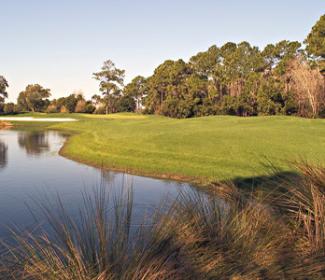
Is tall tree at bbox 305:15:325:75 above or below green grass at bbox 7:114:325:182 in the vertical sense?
above

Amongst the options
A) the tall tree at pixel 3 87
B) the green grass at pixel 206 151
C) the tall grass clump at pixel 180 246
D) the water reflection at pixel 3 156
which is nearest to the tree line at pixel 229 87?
the tall tree at pixel 3 87

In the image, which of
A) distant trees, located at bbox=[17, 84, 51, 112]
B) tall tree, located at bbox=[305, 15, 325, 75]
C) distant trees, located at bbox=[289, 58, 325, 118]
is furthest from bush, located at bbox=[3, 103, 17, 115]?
tall tree, located at bbox=[305, 15, 325, 75]

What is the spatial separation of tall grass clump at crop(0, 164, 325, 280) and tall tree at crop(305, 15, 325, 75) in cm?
5348

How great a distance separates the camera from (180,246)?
11.4 feet

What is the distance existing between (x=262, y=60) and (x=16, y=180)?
195 ft

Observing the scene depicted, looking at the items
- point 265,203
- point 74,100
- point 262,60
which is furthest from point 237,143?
point 74,100

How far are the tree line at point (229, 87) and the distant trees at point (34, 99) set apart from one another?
0.29 meters

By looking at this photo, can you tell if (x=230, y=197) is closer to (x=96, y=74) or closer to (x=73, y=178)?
(x=73, y=178)

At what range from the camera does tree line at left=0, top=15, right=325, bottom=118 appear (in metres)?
55.7

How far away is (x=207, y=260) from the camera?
3400 mm

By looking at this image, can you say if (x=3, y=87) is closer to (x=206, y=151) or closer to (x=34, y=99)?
(x=34, y=99)

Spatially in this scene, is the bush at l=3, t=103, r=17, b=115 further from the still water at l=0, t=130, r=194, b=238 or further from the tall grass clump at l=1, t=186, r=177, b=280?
the tall grass clump at l=1, t=186, r=177, b=280

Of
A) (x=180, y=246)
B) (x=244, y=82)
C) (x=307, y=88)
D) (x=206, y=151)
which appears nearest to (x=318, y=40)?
(x=307, y=88)

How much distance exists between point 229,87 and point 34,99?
58.6 metres
